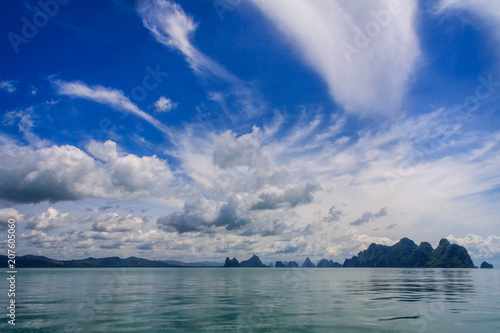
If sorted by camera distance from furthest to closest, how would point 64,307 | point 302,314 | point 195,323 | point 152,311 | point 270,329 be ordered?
point 64,307 → point 152,311 → point 302,314 → point 195,323 → point 270,329

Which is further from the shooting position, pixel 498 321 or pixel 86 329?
pixel 498 321

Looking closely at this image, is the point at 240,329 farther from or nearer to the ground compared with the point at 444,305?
farther from the ground

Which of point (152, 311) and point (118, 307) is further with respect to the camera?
point (118, 307)

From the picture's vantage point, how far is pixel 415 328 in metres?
27.5

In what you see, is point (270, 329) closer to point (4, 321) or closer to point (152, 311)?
point (152, 311)

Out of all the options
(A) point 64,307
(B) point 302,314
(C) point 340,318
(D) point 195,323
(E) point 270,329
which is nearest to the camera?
(E) point 270,329

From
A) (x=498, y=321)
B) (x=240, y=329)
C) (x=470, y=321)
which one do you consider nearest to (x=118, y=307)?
(x=240, y=329)

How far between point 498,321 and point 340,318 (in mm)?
16447

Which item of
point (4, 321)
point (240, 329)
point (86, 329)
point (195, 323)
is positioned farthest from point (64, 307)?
point (240, 329)

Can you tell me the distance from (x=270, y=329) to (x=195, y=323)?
26.4ft

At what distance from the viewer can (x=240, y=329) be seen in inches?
1045

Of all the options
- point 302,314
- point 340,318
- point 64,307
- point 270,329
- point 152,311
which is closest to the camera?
point 270,329

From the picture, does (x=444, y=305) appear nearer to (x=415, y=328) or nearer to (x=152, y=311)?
(x=415, y=328)

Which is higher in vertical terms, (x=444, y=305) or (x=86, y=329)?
(x=86, y=329)
